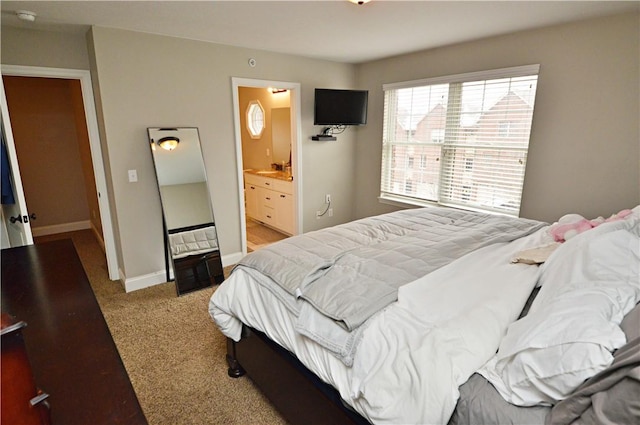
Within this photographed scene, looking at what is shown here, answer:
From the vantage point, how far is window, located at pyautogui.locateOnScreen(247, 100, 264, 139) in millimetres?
5789

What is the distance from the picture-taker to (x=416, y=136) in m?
4.06

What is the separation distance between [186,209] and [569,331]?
3112mm

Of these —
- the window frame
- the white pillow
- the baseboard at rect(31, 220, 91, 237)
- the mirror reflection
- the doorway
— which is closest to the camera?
the white pillow

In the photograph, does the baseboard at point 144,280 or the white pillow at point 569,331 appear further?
the baseboard at point 144,280

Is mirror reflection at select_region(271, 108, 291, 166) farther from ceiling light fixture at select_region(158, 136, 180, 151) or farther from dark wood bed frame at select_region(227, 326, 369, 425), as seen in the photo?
dark wood bed frame at select_region(227, 326, 369, 425)

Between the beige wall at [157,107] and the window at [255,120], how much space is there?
6.15ft

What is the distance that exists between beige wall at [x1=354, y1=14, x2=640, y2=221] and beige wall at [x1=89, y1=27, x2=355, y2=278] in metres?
2.27

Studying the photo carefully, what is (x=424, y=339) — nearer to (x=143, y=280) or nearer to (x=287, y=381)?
(x=287, y=381)

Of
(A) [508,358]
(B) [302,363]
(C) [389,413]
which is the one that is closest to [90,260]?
(B) [302,363]

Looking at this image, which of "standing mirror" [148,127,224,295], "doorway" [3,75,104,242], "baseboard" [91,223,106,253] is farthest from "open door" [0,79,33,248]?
"doorway" [3,75,104,242]

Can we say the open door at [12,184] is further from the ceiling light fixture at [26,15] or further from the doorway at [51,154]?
the doorway at [51,154]

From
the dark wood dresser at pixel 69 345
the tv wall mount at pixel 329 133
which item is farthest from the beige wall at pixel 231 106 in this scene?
the dark wood dresser at pixel 69 345

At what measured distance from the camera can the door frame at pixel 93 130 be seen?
9.15ft

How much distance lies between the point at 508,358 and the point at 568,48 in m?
2.92
